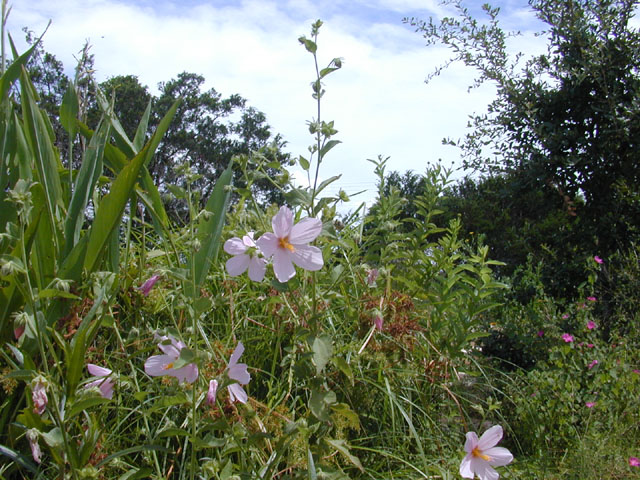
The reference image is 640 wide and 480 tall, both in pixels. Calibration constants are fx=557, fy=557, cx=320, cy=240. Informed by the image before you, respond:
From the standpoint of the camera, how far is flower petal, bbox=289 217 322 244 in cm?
106

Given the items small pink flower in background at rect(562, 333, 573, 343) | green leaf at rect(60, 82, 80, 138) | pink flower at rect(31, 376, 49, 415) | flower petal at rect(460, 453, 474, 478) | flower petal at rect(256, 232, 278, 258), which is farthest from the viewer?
small pink flower in background at rect(562, 333, 573, 343)

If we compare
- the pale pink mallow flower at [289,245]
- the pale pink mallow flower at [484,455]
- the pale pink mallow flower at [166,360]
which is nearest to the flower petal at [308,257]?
the pale pink mallow flower at [289,245]

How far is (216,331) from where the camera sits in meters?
1.86

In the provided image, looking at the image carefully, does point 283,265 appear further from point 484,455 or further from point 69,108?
point 69,108

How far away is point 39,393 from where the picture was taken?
100cm

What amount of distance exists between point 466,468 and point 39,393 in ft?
3.11

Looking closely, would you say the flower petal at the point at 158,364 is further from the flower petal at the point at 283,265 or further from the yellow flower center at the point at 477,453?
the yellow flower center at the point at 477,453

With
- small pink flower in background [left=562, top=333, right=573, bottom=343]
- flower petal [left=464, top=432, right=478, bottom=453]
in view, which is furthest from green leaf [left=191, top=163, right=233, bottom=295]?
small pink flower in background [left=562, top=333, right=573, bottom=343]

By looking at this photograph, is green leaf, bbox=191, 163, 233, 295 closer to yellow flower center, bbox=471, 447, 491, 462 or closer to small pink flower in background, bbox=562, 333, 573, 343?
yellow flower center, bbox=471, 447, 491, 462

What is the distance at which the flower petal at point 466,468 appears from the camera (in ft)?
4.25

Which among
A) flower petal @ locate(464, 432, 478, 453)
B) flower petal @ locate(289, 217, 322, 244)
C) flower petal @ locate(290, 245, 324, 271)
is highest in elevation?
flower petal @ locate(289, 217, 322, 244)

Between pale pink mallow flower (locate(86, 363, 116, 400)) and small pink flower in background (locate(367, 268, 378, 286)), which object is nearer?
pale pink mallow flower (locate(86, 363, 116, 400))

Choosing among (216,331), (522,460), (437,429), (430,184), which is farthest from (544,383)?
(216,331)

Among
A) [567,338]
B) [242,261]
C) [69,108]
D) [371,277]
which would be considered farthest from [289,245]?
[567,338]
